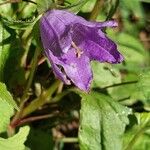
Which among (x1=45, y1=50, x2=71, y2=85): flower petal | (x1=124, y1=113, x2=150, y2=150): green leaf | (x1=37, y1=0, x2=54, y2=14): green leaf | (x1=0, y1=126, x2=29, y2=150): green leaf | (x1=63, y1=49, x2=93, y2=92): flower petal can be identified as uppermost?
(x1=37, y1=0, x2=54, y2=14): green leaf

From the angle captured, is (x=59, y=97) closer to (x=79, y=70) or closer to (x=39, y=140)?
(x=39, y=140)

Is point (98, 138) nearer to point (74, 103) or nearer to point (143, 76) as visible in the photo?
point (143, 76)

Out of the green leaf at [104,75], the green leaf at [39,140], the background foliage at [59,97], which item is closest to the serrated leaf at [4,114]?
the background foliage at [59,97]

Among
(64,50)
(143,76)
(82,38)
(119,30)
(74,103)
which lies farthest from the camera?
(119,30)

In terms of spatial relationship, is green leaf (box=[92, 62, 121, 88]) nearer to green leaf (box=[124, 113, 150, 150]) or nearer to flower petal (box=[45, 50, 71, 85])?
green leaf (box=[124, 113, 150, 150])

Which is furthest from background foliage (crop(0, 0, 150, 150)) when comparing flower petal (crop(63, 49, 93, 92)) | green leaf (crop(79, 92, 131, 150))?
flower petal (crop(63, 49, 93, 92))

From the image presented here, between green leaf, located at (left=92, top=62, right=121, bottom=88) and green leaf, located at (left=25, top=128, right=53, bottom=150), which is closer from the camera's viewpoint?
green leaf, located at (left=25, top=128, right=53, bottom=150)

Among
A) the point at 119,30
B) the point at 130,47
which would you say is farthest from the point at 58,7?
the point at 119,30

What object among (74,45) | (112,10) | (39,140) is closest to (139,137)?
(39,140)
